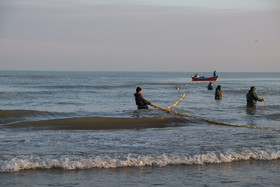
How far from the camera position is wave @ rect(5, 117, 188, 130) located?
12.5 metres

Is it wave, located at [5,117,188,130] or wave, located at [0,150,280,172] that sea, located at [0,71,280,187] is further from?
wave, located at [5,117,188,130]

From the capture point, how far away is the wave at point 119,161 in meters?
6.77

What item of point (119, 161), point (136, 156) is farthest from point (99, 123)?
point (119, 161)

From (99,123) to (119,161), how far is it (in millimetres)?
6345

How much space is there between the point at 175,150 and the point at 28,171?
3.23m

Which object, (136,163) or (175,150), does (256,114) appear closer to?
(175,150)

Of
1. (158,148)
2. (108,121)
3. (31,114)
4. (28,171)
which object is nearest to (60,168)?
(28,171)

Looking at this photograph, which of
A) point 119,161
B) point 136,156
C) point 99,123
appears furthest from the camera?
point 99,123

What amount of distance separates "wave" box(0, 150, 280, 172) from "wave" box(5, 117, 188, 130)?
5.19 meters

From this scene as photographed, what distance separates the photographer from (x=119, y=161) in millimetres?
7082

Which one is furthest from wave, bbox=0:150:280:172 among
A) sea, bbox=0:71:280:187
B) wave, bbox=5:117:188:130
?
wave, bbox=5:117:188:130

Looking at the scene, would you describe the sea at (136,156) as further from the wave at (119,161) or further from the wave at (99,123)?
the wave at (99,123)

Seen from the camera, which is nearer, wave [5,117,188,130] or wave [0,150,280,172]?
wave [0,150,280,172]

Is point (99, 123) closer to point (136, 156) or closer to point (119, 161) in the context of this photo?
point (136, 156)
